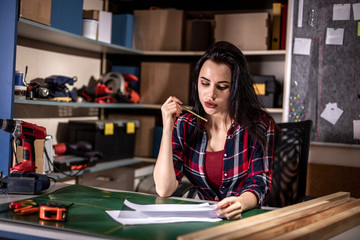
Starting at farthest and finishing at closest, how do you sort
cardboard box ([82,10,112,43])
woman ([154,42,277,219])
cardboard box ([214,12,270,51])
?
cardboard box ([214,12,270,51]) < cardboard box ([82,10,112,43]) < woman ([154,42,277,219])

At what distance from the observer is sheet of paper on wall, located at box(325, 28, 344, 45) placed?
2.75 m

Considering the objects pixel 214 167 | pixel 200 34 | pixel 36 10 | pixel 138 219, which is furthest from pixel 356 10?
pixel 138 219

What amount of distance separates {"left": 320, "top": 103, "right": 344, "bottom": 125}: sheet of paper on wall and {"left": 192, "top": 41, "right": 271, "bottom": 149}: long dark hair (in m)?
1.14

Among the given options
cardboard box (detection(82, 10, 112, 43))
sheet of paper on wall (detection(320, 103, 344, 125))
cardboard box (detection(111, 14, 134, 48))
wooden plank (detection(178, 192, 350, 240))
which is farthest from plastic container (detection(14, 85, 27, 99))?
sheet of paper on wall (detection(320, 103, 344, 125))

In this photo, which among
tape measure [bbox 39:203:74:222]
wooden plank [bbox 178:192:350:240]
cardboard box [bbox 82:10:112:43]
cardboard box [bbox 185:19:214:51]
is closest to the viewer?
wooden plank [bbox 178:192:350:240]

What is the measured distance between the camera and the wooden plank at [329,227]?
3.43 feet

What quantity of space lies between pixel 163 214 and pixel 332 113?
1891 millimetres

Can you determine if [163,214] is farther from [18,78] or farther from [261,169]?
[18,78]

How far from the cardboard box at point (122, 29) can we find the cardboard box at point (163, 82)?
0.74 ft

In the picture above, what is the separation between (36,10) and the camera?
2123 mm

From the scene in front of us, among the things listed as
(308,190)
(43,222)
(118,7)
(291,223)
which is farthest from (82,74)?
(291,223)

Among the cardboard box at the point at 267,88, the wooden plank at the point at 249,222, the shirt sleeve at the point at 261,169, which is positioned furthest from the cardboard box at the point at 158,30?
the wooden plank at the point at 249,222

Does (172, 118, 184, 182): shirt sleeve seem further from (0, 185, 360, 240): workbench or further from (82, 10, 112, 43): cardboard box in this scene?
(82, 10, 112, 43): cardboard box

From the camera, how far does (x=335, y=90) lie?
277 cm
